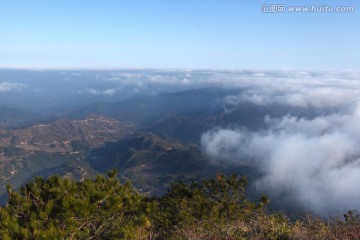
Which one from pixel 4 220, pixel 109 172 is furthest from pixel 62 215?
pixel 109 172

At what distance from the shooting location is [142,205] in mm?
24719

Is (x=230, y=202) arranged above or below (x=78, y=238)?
below

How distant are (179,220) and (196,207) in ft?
15.4

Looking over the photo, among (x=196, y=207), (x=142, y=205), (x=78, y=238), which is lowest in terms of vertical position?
(x=196, y=207)

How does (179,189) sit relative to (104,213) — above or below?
below

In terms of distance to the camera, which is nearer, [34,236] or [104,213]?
[34,236]

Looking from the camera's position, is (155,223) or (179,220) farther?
(179,220)

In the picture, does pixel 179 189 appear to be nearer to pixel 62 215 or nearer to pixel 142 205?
pixel 142 205

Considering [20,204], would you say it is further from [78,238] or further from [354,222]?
[354,222]

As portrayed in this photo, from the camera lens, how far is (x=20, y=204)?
1616 centimetres

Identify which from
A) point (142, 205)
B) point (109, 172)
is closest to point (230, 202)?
point (142, 205)

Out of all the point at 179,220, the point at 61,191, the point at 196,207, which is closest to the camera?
the point at 61,191

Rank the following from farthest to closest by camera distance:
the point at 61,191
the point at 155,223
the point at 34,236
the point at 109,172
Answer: the point at 155,223 < the point at 109,172 < the point at 61,191 < the point at 34,236

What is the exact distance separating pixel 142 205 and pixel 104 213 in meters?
7.39
